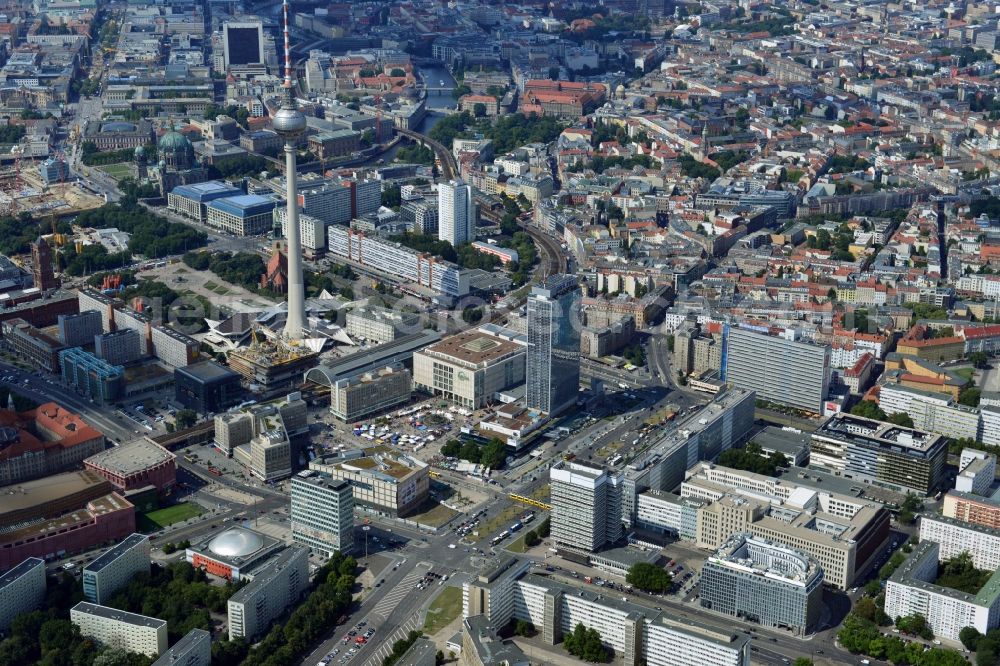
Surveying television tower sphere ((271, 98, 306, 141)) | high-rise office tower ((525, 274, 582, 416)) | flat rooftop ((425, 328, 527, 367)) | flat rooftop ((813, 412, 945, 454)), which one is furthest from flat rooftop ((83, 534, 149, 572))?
television tower sphere ((271, 98, 306, 141))

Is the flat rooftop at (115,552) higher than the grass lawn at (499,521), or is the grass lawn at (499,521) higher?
the flat rooftop at (115,552)

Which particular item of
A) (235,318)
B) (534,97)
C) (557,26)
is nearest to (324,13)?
(557,26)

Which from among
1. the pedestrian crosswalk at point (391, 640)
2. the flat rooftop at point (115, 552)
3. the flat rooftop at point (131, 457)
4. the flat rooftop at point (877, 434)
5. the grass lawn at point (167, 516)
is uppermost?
the flat rooftop at point (877, 434)

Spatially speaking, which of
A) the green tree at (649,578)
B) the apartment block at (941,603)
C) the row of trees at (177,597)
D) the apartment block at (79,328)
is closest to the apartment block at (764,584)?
the green tree at (649,578)

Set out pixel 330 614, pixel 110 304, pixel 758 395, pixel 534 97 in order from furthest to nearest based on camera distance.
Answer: pixel 534 97, pixel 110 304, pixel 758 395, pixel 330 614

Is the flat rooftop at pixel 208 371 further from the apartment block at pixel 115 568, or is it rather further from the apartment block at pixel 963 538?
the apartment block at pixel 963 538

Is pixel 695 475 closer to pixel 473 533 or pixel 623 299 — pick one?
pixel 473 533
